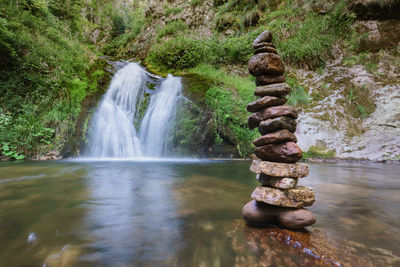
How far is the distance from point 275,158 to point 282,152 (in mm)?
81

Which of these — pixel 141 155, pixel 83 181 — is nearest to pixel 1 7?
pixel 141 155

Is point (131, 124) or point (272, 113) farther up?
point (131, 124)

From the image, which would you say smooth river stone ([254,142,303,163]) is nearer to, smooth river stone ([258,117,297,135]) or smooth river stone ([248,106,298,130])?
smooth river stone ([258,117,297,135])

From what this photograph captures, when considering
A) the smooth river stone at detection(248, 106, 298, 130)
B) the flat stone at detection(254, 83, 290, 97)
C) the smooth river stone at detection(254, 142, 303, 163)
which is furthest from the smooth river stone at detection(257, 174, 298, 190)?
the flat stone at detection(254, 83, 290, 97)

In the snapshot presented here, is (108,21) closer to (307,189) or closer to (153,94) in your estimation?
(153,94)

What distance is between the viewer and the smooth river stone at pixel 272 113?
5.88 feet

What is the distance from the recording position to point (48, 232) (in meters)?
1.61

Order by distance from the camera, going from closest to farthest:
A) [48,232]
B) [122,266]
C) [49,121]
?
[122,266], [48,232], [49,121]

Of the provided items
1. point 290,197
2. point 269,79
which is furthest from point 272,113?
point 290,197

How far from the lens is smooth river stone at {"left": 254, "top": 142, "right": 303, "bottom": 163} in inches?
67.9

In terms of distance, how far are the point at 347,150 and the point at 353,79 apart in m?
3.29

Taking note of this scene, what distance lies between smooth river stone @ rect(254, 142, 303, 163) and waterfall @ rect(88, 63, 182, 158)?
5.48m

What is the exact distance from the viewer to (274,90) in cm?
188

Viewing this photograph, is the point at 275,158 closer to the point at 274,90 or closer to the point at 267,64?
the point at 274,90
